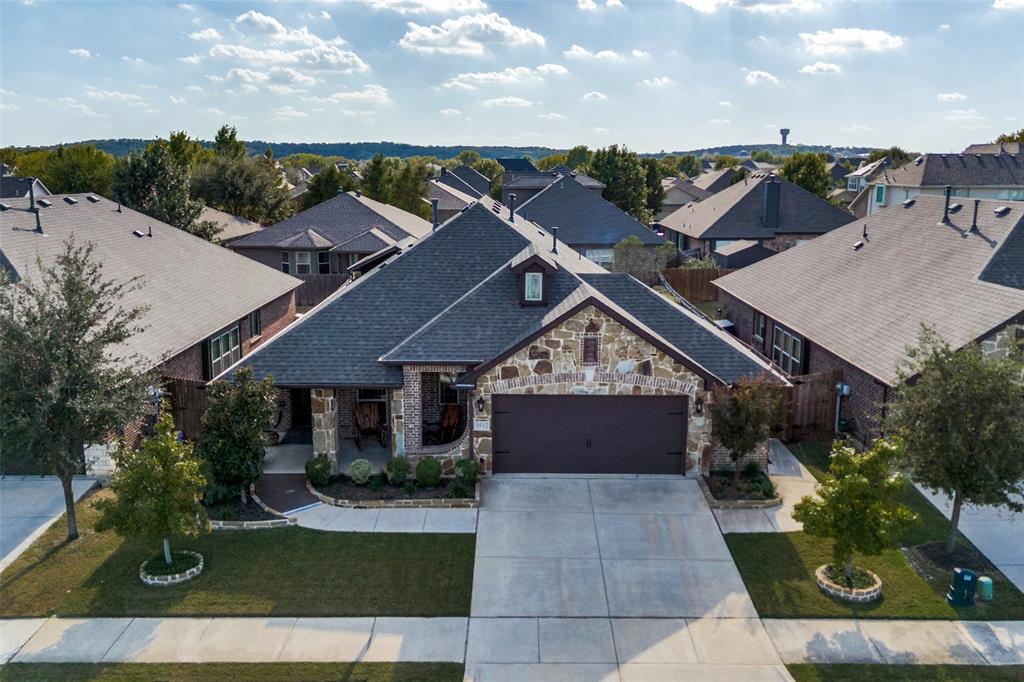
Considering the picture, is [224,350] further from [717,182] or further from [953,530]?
[717,182]

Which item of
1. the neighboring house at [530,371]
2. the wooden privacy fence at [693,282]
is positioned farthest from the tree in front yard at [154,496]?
the wooden privacy fence at [693,282]

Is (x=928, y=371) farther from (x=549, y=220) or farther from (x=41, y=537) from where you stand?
(x=549, y=220)

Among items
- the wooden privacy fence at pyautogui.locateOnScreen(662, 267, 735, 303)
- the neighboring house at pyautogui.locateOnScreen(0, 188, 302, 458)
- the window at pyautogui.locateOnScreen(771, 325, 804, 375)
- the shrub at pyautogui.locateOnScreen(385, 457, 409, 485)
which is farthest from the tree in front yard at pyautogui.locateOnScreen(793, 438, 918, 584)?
the wooden privacy fence at pyautogui.locateOnScreen(662, 267, 735, 303)

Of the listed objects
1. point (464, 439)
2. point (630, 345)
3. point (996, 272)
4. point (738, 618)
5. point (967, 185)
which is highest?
point (967, 185)

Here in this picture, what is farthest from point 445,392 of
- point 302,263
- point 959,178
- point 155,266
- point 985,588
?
point 959,178

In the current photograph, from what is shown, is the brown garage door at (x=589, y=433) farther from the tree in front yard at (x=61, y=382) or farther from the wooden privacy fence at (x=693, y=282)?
the wooden privacy fence at (x=693, y=282)

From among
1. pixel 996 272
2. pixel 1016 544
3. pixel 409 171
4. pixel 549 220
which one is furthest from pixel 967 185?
pixel 1016 544

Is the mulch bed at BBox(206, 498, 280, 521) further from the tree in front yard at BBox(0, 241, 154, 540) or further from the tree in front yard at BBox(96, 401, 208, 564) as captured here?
the tree in front yard at BBox(0, 241, 154, 540)
